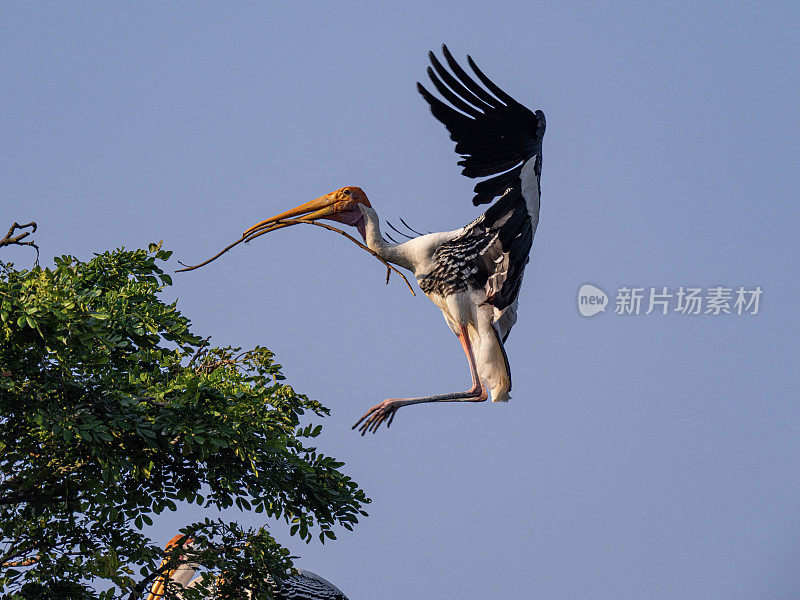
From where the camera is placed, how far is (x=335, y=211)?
969cm

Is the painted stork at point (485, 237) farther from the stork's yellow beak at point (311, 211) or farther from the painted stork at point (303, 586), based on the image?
the painted stork at point (303, 586)

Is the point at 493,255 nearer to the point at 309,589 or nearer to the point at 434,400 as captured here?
the point at 434,400

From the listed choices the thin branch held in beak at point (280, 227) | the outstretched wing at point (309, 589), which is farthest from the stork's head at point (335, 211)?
the outstretched wing at point (309, 589)

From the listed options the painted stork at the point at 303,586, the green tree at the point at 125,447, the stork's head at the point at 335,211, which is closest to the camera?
Result: the green tree at the point at 125,447

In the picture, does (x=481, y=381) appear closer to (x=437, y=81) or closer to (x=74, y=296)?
(x=437, y=81)

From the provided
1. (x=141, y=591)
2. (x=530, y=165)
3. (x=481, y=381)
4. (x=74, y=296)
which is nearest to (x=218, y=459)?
(x=141, y=591)

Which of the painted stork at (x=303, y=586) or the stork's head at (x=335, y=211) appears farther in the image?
the painted stork at (x=303, y=586)

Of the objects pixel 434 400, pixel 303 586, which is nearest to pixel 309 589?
pixel 303 586

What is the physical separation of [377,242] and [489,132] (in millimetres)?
1475

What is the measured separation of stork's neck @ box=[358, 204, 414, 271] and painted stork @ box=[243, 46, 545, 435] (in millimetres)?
250

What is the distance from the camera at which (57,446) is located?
8188mm

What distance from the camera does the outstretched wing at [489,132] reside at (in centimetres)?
876

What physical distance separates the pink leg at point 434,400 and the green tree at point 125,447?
461 millimetres

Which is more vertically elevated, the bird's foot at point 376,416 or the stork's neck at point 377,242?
the stork's neck at point 377,242
